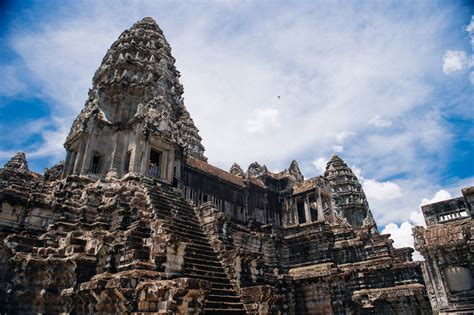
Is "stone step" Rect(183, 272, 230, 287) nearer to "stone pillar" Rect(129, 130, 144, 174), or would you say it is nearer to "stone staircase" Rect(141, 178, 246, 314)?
"stone staircase" Rect(141, 178, 246, 314)

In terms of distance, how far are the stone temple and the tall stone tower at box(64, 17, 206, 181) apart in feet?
0.26

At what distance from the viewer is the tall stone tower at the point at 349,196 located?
45344 millimetres

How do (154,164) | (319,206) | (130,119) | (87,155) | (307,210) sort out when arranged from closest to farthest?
(87,155) < (154,164) < (130,119) < (319,206) < (307,210)

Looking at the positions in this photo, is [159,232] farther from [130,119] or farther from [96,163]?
[130,119]

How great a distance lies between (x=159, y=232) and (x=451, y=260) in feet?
A: 66.8

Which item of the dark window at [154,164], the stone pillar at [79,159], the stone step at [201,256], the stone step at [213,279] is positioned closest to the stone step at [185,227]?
the stone step at [201,256]

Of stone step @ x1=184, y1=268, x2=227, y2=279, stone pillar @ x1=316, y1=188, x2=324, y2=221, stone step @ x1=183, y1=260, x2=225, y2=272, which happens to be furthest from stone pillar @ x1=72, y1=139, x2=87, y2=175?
stone pillar @ x1=316, y1=188, x2=324, y2=221

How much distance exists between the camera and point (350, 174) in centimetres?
4841

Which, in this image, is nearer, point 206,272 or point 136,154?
point 206,272

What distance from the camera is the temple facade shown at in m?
20.7

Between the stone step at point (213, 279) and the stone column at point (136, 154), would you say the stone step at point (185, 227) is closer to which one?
the stone step at point (213, 279)

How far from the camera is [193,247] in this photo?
13953mm

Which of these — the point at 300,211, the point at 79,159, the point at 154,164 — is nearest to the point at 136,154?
the point at 154,164

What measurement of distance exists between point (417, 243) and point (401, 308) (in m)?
4.83
